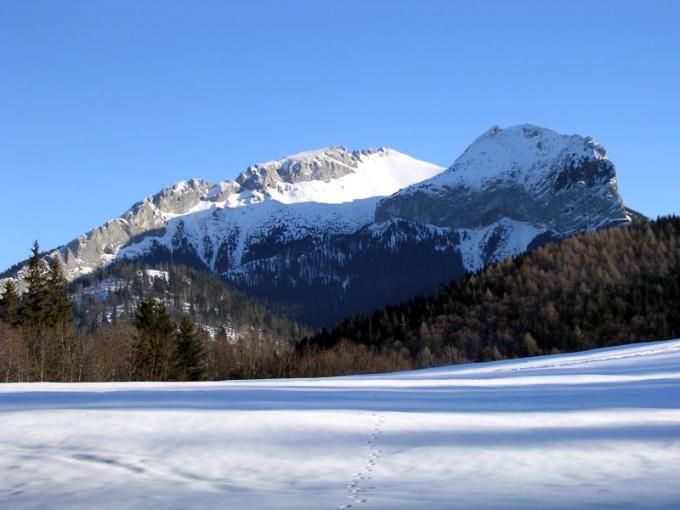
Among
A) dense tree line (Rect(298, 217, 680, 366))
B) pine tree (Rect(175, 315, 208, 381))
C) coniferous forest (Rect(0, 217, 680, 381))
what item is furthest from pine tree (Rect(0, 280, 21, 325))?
dense tree line (Rect(298, 217, 680, 366))

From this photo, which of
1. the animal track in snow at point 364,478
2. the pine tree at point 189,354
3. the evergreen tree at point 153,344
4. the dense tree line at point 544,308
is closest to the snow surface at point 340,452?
the animal track in snow at point 364,478

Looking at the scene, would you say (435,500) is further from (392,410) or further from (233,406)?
(233,406)

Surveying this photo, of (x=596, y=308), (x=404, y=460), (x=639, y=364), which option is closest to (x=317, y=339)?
(x=596, y=308)

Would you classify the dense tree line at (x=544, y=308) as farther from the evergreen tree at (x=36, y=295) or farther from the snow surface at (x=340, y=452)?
the snow surface at (x=340, y=452)

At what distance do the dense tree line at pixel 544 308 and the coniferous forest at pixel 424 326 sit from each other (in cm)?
25

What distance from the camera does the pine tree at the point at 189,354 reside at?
240ft

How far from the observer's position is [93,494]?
1165 centimetres

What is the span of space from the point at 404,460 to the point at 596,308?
107 meters

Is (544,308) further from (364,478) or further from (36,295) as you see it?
(364,478)

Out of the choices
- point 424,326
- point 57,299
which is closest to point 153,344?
point 57,299

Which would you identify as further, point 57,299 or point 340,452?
point 57,299

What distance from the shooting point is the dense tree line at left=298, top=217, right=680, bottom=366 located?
108750mm

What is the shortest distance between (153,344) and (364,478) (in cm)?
6049

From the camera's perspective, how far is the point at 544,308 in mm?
119375
